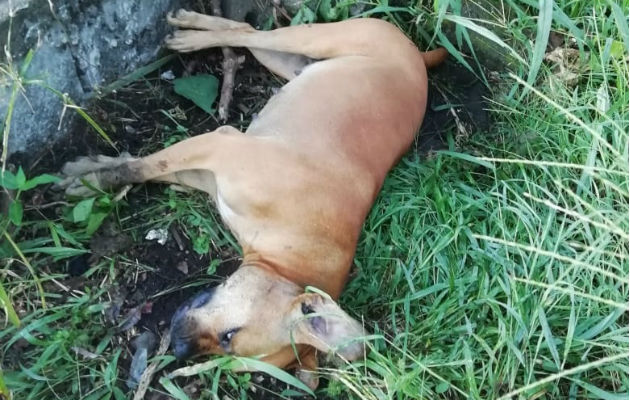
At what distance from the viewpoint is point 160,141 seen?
3787mm

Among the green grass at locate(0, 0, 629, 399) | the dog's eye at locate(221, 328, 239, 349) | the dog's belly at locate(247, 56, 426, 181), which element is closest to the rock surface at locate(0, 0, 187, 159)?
the green grass at locate(0, 0, 629, 399)

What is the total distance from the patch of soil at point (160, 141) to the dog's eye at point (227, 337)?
0.37 m

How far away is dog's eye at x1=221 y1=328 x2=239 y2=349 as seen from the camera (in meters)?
2.85

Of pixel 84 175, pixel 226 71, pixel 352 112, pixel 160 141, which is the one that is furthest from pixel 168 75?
pixel 352 112

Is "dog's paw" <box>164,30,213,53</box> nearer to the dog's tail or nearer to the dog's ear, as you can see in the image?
the dog's tail

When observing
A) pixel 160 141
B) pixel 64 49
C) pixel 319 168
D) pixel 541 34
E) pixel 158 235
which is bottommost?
pixel 158 235

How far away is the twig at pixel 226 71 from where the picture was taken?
3.91 metres

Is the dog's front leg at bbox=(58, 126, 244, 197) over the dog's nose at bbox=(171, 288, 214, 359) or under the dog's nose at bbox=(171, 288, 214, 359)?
over

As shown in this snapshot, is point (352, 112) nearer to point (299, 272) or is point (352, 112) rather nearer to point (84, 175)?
point (299, 272)

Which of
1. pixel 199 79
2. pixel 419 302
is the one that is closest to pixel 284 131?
pixel 199 79

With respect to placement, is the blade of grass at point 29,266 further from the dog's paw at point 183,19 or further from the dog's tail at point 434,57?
the dog's tail at point 434,57

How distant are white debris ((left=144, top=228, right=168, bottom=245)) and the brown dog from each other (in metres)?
0.27

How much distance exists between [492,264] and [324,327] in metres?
0.95

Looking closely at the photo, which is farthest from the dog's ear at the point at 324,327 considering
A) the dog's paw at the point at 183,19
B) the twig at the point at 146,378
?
the dog's paw at the point at 183,19
